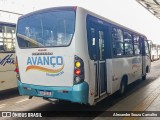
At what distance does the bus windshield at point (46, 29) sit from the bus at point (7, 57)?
2.45 meters

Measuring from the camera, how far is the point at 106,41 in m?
7.91

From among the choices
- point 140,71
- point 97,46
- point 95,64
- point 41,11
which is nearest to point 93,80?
point 95,64

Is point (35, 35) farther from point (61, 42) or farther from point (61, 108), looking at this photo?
point (61, 108)

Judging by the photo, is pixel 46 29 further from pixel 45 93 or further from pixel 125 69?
pixel 125 69

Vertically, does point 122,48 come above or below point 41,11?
below

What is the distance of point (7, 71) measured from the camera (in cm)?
959

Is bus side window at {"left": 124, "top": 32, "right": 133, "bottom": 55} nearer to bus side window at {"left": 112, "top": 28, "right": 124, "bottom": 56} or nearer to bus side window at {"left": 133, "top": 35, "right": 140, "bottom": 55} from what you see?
bus side window at {"left": 112, "top": 28, "right": 124, "bottom": 56}

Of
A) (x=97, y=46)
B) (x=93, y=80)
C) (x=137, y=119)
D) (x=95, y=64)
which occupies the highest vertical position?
(x=97, y=46)

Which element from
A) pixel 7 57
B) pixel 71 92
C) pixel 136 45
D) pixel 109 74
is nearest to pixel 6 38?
pixel 7 57

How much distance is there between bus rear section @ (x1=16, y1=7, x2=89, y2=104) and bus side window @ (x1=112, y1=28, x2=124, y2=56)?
2.59 m

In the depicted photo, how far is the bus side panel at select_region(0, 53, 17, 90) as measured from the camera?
9.34m

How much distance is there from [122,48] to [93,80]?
11.0 ft

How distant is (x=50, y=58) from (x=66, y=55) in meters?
0.53

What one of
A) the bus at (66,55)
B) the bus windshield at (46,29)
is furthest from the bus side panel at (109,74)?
the bus windshield at (46,29)
